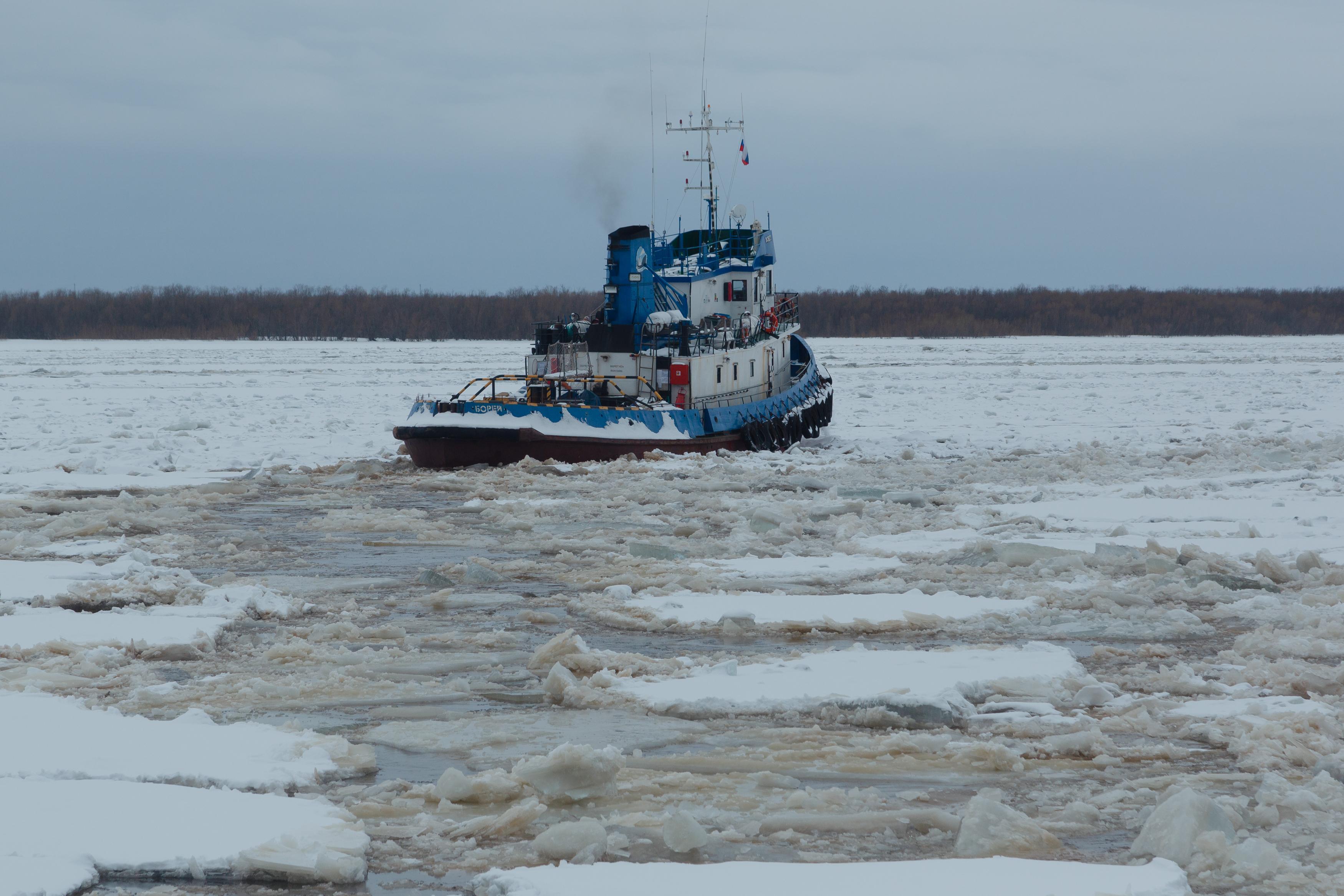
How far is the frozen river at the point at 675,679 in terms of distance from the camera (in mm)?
4414

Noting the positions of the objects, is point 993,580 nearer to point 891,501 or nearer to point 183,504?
point 891,501

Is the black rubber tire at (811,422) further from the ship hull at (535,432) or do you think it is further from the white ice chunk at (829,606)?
the white ice chunk at (829,606)

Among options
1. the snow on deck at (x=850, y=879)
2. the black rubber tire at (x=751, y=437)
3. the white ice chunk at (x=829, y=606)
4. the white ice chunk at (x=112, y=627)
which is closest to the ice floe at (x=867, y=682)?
the white ice chunk at (x=829, y=606)

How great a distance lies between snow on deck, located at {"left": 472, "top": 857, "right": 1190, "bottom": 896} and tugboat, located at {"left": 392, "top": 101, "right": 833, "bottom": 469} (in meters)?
12.7

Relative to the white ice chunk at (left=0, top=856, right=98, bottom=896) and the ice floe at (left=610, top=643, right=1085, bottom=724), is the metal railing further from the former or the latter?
the white ice chunk at (left=0, top=856, right=98, bottom=896)

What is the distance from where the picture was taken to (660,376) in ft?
61.8

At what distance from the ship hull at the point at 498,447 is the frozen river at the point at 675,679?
3.08ft

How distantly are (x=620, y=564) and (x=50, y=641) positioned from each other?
4.12 meters

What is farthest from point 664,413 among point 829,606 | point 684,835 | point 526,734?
point 684,835

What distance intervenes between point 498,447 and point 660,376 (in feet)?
9.85

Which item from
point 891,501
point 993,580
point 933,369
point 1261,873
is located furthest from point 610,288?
point 933,369

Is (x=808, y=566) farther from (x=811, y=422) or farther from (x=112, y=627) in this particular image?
(x=811, y=422)

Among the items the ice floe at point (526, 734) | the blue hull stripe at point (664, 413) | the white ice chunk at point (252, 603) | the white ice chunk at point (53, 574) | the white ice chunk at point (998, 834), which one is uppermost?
the blue hull stripe at point (664, 413)

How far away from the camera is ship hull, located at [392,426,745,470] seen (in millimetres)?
16750
